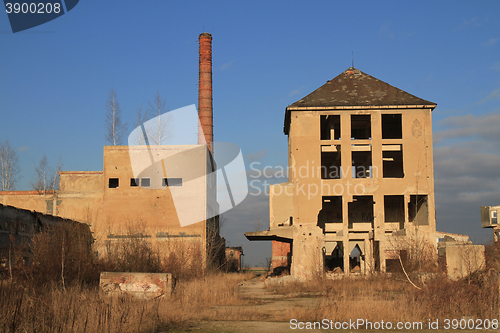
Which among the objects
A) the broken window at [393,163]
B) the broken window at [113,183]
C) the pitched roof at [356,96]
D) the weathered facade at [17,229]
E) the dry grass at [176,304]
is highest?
the pitched roof at [356,96]

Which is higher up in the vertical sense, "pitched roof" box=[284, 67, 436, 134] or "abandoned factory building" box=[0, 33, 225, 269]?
"pitched roof" box=[284, 67, 436, 134]

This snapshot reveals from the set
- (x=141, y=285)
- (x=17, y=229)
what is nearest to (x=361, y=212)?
(x=141, y=285)

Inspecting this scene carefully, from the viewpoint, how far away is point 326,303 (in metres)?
13.2

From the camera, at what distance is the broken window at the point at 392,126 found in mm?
30609

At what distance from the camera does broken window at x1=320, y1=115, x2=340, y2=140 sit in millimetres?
29703

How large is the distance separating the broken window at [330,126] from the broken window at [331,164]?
1113 mm

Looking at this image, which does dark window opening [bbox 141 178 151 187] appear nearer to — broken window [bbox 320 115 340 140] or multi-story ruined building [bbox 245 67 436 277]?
multi-story ruined building [bbox 245 67 436 277]

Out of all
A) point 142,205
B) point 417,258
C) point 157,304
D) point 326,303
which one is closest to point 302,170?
point 417,258

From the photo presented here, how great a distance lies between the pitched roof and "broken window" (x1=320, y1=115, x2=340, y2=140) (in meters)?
1.35

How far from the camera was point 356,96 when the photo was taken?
29.0 m

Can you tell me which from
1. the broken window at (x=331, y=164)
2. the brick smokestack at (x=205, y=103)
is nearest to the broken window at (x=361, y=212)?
the broken window at (x=331, y=164)

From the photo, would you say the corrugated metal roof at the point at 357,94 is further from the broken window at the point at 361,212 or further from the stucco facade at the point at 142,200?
the stucco facade at the point at 142,200

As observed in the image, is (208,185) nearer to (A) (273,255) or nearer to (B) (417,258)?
(A) (273,255)

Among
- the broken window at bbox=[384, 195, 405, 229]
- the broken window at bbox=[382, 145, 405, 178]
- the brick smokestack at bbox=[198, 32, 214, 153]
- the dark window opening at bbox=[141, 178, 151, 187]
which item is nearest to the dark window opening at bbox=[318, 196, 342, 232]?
the broken window at bbox=[384, 195, 405, 229]
